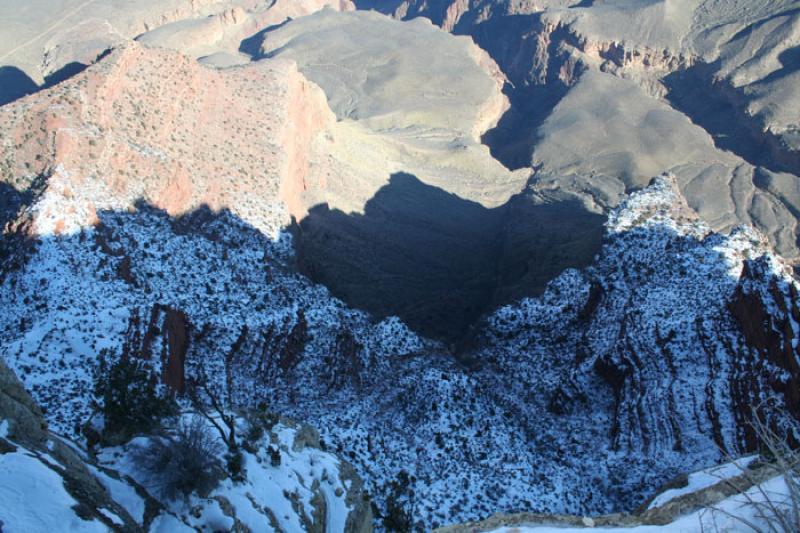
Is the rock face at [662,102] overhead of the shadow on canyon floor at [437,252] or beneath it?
beneath

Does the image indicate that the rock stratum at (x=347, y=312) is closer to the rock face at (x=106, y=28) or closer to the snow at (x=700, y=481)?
the snow at (x=700, y=481)

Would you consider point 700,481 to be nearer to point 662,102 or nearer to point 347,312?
point 347,312

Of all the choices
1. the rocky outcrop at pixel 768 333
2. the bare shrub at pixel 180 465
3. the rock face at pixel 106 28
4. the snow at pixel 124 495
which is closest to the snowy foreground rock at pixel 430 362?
the rocky outcrop at pixel 768 333

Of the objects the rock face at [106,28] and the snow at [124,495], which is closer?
the snow at [124,495]

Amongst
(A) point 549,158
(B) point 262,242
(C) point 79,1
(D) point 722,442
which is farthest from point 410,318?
(C) point 79,1

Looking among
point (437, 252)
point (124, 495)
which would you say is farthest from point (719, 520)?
point (437, 252)

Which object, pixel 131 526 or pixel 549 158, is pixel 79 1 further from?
pixel 131 526
